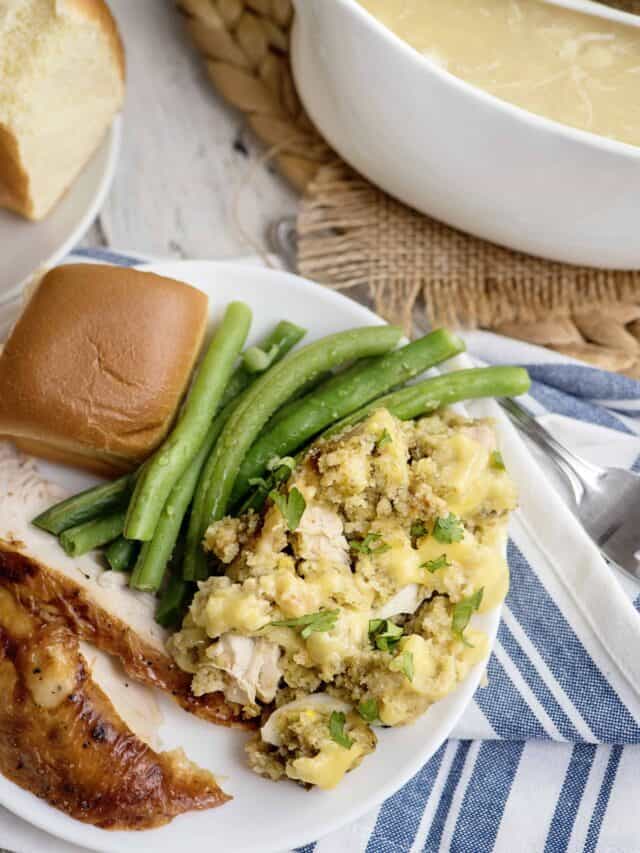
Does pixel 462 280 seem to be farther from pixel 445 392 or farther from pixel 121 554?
pixel 121 554

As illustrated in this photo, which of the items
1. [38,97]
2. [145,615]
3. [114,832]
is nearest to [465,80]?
[38,97]

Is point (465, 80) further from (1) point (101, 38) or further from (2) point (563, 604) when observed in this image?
(2) point (563, 604)

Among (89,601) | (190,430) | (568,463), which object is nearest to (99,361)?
(190,430)

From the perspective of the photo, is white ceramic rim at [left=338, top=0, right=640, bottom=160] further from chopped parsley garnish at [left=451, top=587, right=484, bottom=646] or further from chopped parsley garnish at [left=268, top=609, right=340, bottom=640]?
chopped parsley garnish at [left=268, top=609, right=340, bottom=640]

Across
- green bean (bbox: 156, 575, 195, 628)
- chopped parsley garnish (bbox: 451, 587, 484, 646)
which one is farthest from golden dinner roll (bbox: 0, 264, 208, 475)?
chopped parsley garnish (bbox: 451, 587, 484, 646)

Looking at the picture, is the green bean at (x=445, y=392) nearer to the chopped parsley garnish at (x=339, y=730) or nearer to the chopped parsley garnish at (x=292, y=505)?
the chopped parsley garnish at (x=292, y=505)

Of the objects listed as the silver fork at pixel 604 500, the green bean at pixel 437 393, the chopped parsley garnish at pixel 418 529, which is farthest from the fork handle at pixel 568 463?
the chopped parsley garnish at pixel 418 529
